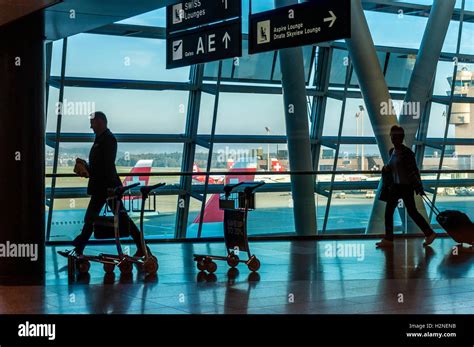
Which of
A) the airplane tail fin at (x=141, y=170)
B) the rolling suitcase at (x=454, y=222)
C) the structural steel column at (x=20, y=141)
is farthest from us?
the airplane tail fin at (x=141, y=170)

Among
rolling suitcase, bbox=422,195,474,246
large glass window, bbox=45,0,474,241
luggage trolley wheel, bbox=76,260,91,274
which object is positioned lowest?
luggage trolley wheel, bbox=76,260,91,274

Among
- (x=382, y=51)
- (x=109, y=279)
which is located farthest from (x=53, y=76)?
(x=382, y=51)

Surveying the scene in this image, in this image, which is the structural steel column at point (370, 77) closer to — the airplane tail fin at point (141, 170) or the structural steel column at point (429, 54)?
the structural steel column at point (429, 54)

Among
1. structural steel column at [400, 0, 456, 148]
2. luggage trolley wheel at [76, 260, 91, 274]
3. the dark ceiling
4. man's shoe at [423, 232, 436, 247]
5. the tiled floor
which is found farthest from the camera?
luggage trolley wheel at [76, 260, 91, 274]

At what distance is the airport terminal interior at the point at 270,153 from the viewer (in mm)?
7391

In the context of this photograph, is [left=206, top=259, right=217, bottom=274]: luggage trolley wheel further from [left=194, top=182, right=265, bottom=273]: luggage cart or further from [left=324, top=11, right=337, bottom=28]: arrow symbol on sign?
[left=324, top=11, right=337, bottom=28]: arrow symbol on sign

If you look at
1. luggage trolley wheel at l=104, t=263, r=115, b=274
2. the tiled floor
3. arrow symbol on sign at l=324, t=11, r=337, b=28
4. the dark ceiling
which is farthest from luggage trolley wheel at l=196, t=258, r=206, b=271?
arrow symbol on sign at l=324, t=11, r=337, b=28

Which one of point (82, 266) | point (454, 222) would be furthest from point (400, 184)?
point (82, 266)

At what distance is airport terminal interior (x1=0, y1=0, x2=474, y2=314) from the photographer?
7.39 metres

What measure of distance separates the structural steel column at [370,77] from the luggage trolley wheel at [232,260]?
6.89 feet

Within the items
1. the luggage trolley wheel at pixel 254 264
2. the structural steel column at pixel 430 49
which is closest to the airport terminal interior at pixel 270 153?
the structural steel column at pixel 430 49

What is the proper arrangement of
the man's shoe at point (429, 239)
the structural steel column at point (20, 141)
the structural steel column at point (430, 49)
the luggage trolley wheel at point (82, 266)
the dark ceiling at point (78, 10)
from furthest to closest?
the luggage trolley wheel at point (82, 266)
the structural steel column at point (20, 141)
the man's shoe at point (429, 239)
the dark ceiling at point (78, 10)
the structural steel column at point (430, 49)

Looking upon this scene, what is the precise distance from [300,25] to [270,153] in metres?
1.79

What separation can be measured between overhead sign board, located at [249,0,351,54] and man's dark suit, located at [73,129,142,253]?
6.60 ft
